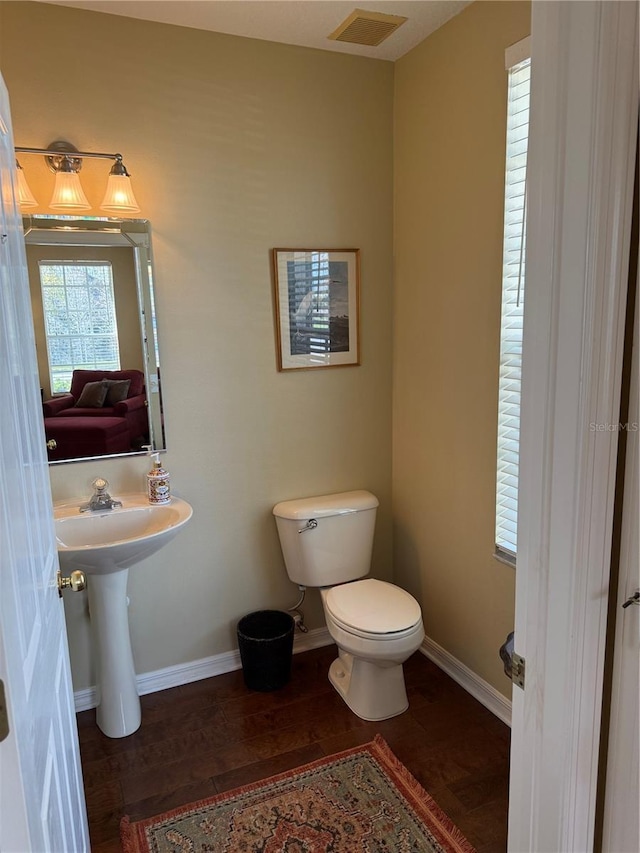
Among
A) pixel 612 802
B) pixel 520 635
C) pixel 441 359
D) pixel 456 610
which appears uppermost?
pixel 441 359

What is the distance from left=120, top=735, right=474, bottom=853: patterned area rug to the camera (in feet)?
6.03

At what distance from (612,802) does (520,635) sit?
1.06 feet

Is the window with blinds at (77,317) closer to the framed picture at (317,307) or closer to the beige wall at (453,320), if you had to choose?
the framed picture at (317,307)

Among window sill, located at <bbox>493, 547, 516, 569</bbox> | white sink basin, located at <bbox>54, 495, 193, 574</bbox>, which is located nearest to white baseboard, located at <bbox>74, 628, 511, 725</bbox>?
window sill, located at <bbox>493, 547, 516, 569</bbox>

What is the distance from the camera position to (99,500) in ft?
7.62

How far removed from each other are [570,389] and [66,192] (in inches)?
74.5

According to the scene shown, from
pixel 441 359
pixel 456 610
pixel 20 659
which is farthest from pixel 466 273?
pixel 20 659

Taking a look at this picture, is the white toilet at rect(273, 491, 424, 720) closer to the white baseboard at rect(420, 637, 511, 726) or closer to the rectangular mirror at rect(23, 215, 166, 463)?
the white baseboard at rect(420, 637, 511, 726)

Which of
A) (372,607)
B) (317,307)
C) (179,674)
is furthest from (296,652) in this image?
(317,307)

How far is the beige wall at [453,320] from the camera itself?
218 centimetres

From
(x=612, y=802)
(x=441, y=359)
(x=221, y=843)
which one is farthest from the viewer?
(x=441, y=359)

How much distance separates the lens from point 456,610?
2.60 metres

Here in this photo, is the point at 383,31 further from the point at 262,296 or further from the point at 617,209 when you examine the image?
the point at 617,209

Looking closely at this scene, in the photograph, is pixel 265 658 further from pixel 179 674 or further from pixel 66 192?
pixel 66 192
